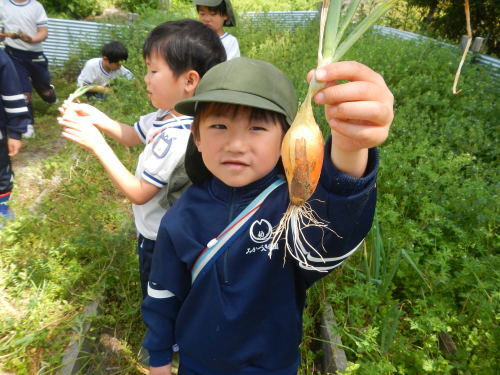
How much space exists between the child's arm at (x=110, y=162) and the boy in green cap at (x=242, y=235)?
1.26 ft

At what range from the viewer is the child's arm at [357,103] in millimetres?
770

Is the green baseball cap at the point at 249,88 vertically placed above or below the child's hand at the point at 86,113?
above

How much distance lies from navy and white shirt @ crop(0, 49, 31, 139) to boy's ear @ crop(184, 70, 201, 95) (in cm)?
188

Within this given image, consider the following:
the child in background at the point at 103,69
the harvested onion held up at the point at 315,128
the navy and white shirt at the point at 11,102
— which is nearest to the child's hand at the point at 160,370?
the harvested onion held up at the point at 315,128

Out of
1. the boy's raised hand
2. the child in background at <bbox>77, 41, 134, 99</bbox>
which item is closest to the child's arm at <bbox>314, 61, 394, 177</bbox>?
the boy's raised hand

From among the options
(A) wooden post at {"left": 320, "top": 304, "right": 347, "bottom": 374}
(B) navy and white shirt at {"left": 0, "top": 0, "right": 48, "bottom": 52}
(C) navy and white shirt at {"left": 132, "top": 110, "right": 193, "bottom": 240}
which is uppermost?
(C) navy and white shirt at {"left": 132, "top": 110, "right": 193, "bottom": 240}

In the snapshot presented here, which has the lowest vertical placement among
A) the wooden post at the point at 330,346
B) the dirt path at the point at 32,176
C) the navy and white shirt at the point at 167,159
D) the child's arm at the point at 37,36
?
the dirt path at the point at 32,176

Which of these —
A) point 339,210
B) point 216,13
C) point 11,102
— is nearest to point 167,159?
point 339,210

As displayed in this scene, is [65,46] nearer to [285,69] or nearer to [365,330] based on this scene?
[285,69]

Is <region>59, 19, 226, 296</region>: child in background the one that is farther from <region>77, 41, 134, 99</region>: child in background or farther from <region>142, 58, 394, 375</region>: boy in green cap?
<region>77, 41, 134, 99</region>: child in background

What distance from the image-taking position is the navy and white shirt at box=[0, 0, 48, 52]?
5.00 meters

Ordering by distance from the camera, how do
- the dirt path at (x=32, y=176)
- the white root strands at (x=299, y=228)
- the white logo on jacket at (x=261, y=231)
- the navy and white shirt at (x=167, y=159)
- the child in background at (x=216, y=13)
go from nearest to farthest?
the white root strands at (x=299, y=228) → the white logo on jacket at (x=261, y=231) → the navy and white shirt at (x=167, y=159) → the dirt path at (x=32, y=176) → the child in background at (x=216, y=13)

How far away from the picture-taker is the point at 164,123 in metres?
1.76

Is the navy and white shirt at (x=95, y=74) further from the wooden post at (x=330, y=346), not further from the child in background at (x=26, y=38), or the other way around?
the wooden post at (x=330, y=346)
